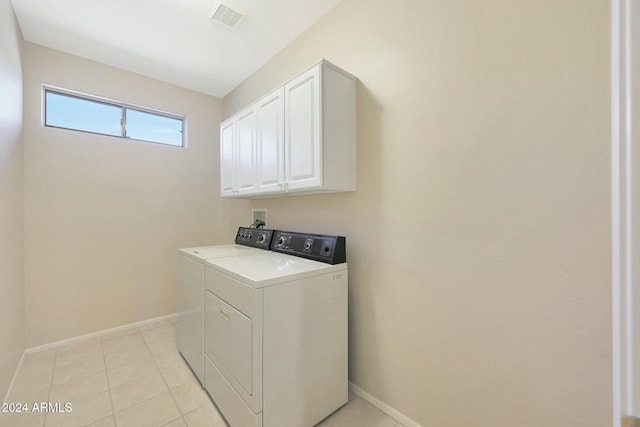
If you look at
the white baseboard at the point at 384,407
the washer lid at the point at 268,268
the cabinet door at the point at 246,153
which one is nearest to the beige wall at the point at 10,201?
the washer lid at the point at 268,268

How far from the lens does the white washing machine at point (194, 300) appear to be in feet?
6.06

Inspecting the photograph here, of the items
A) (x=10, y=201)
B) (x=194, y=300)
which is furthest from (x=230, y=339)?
(x=10, y=201)

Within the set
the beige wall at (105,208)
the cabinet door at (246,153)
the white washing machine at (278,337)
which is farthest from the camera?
the beige wall at (105,208)

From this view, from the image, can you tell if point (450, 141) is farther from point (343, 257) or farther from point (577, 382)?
point (577, 382)

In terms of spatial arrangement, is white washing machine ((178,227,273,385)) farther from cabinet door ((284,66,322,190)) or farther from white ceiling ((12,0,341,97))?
white ceiling ((12,0,341,97))

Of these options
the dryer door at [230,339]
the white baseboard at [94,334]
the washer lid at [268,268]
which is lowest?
the white baseboard at [94,334]

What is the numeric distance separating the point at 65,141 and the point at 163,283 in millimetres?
1719

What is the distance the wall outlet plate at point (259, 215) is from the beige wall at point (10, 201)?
182 centimetres

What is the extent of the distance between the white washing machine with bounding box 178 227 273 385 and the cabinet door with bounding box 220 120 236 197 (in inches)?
23.3

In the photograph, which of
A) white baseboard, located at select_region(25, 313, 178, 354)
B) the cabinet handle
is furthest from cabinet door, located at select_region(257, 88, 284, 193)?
white baseboard, located at select_region(25, 313, 178, 354)

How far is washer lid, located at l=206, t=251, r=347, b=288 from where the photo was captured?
4.38 ft

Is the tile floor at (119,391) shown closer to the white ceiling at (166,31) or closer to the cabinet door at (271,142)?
the cabinet door at (271,142)

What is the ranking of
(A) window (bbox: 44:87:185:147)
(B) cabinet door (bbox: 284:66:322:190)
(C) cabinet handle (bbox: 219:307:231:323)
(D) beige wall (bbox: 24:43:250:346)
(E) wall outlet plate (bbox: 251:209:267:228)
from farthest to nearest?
(E) wall outlet plate (bbox: 251:209:267:228) → (A) window (bbox: 44:87:185:147) → (D) beige wall (bbox: 24:43:250:346) → (B) cabinet door (bbox: 284:66:322:190) → (C) cabinet handle (bbox: 219:307:231:323)

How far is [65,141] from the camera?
8.00ft
